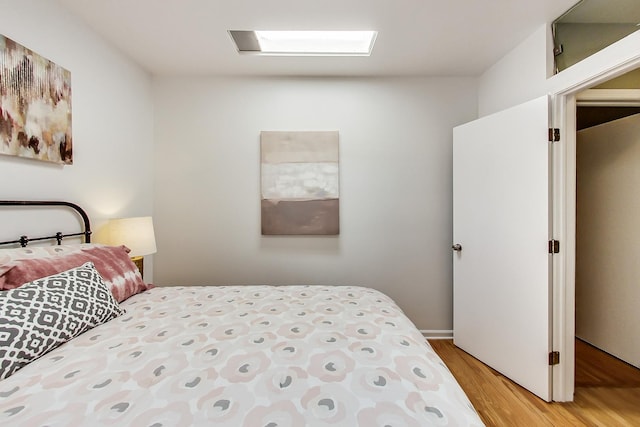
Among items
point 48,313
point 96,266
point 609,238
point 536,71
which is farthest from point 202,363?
point 609,238

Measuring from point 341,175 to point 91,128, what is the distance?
2032mm

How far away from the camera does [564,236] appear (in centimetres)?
188

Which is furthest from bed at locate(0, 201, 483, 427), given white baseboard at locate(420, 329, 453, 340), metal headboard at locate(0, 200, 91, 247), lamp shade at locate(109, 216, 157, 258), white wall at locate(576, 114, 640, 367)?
white wall at locate(576, 114, 640, 367)

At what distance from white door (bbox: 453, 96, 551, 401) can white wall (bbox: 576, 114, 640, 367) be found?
1137mm

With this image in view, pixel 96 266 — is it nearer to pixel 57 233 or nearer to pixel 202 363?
pixel 57 233

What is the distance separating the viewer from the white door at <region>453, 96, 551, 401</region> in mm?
1935

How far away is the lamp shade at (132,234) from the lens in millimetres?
2062

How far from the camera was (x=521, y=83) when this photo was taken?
2229 millimetres

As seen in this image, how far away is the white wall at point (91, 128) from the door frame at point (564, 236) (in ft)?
10.7

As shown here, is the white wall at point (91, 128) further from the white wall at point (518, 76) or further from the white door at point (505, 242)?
the white wall at point (518, 76)

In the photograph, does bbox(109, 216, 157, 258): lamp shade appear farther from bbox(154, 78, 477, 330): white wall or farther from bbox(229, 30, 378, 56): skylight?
bbox(229, 30, 378, 56): skylight

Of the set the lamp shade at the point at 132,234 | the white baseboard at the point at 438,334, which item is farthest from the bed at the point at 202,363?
the white baseboard at the point at 438,334

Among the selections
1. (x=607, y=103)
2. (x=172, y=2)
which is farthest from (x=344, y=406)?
(x=607, y=103)

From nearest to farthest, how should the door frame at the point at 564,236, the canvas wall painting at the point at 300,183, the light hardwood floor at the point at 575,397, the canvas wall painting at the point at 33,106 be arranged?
the canvas wall painting at the point at 33,106 → the light hardwood floor at the point at 575,397 → the door frame at the point at 564,236 → the canvas wall painting at the point at 300,183
